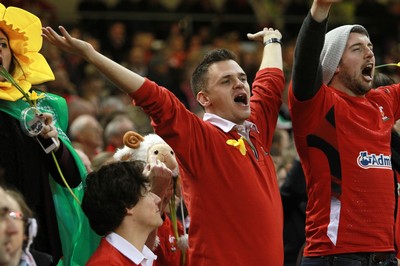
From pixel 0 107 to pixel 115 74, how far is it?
638 millimetres

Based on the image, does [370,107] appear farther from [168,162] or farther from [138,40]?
[138,40]

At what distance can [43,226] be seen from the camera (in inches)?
190

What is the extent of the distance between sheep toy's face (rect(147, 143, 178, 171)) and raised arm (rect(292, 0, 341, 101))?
853 mm

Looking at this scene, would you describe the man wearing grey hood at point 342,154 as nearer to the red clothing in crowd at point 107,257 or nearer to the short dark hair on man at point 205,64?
the short dark hair on man at point 205,64

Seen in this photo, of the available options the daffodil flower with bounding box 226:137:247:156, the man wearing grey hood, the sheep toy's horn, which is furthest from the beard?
the sheep toy's horn

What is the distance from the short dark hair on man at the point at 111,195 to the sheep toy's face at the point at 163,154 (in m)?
0.68

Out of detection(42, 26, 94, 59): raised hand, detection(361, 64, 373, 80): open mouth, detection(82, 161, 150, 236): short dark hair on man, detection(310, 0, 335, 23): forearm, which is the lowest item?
detection(82, 161, 150, 236): short dark hair on man

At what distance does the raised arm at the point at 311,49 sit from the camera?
4809 millimetres

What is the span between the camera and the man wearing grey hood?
4883 millimetres

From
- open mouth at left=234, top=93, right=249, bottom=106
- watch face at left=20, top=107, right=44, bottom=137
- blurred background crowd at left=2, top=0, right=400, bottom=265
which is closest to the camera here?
watch face at left=20, top=107, right=44, bottom=137

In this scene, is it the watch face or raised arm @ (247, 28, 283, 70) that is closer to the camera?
the watch face

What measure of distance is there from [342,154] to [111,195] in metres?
1.20

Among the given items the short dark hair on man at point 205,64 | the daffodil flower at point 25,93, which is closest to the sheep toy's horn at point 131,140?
the short dark hair on man at point 205,64

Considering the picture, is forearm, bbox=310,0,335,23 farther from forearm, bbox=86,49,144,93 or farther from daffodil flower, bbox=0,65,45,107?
daffodil flower, bbox=0,65,45,107
